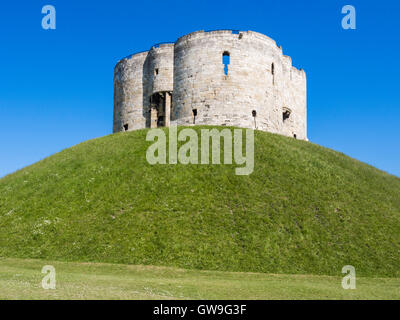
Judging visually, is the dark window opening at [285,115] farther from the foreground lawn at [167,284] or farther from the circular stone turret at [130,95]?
the foreground lawn at [167,284]

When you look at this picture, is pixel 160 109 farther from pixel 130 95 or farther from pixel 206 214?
pixel 206 214

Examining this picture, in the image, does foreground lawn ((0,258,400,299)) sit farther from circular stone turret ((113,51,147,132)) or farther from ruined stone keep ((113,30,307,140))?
circular stone turret ((113,51,147,132))

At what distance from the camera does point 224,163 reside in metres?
27.4

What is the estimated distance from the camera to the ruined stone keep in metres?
36.2

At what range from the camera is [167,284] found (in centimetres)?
1361

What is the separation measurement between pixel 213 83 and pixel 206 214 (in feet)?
56.1

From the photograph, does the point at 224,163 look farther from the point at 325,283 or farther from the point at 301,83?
the point at 301,83

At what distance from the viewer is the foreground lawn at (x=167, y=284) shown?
10.8 meters

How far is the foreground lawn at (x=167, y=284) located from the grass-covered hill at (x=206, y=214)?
1.16m

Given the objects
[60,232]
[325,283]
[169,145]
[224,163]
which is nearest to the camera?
[325,283]

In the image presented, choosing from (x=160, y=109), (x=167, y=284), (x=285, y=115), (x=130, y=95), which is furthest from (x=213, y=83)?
(x=167, y=284)

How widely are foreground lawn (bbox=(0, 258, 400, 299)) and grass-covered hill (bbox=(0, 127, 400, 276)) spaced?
1.16m
